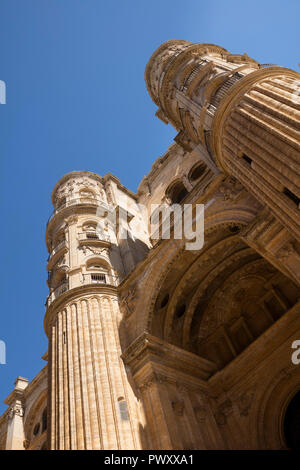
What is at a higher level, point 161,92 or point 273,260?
point 161,92

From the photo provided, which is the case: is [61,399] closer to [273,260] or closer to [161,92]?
[273,260]

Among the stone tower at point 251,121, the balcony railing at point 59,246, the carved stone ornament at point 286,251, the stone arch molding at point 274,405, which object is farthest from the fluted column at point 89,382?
the stone tower at point 251,121

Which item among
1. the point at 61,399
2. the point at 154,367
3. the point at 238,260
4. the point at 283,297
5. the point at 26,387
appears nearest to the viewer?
the point at 61,399

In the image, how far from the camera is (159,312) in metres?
17.4

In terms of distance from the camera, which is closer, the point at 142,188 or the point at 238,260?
the point at 238,260

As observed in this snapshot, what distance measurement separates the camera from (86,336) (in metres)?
15.1

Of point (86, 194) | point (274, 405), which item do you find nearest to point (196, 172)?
point (86, 194)

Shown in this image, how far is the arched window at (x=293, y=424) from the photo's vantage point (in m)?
13.6

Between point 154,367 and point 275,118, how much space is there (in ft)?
32.6

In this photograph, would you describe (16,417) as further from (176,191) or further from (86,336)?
(176,191)

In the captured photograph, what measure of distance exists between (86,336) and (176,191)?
1405 cm
